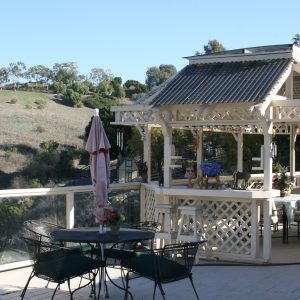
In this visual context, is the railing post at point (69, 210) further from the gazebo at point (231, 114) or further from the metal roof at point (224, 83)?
the metal roof at point (224, 83)

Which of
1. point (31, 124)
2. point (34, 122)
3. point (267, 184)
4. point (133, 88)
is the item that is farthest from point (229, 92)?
point (133, 88)

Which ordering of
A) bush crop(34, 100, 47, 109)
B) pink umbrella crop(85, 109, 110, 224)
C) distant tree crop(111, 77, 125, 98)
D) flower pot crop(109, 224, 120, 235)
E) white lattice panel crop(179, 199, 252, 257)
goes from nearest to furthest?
flower pot crop(109, 224, 120, 235) → pink umbrella crop(85, 109, 110, 224) → white lattice panel crop(179, 199, 252, 257) → bush crop(34, 100, 47, 109) → distant tree crop(111, 77, 125, 98)

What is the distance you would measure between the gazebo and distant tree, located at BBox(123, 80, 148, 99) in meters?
47.2

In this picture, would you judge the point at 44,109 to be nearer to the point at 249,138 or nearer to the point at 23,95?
the point at 23,95

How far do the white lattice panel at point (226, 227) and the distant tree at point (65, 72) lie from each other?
2504 inches

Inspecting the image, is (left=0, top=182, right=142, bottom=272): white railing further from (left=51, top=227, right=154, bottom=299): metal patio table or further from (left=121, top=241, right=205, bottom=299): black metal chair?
(left=121, top=241, right=205, bottom=299): black metal chair

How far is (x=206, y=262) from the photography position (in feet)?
27.9

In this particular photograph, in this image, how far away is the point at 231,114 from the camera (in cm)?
870

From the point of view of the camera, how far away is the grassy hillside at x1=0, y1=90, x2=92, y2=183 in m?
35.9

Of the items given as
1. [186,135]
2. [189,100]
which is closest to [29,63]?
[186,135]

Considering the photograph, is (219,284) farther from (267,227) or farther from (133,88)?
(133,88)

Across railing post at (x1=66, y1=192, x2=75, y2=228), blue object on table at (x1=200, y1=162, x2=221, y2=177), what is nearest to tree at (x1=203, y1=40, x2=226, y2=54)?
blue object on table at (x1=200, y1=162, x2=221, y2=177)

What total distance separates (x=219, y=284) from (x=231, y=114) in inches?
109

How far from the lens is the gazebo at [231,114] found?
27.1ft
